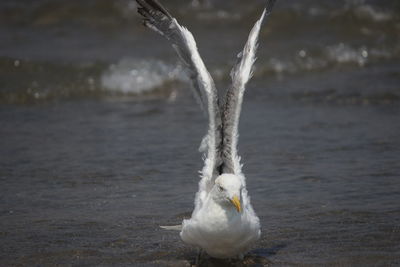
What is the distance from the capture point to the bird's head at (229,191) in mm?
4586

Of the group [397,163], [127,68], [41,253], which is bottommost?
[41,253]

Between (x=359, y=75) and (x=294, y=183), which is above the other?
(x=359, y=75)

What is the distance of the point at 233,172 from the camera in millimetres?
5223

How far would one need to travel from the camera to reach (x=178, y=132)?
8773 millimetres

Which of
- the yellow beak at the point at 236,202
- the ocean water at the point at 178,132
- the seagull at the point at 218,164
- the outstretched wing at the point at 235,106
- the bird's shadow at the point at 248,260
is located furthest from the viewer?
the ocean water at the point at 178,132

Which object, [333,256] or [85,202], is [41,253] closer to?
[85,202]

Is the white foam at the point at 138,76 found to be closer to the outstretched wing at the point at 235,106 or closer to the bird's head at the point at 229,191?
the outstretched wing at the point at 235,106

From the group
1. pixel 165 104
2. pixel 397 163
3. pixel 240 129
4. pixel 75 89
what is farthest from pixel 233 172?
pixel 75 89

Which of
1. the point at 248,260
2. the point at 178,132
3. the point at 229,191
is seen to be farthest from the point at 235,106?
the point at 178,132

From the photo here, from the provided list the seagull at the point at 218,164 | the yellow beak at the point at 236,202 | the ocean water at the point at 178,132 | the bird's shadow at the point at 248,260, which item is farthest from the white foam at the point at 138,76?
the yellow beak at the point at 236,202

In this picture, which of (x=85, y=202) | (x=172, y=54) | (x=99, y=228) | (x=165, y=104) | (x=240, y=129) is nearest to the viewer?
(x=99, y=228)

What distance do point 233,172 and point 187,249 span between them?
0.71m

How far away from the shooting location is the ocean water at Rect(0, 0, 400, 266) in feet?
18.1

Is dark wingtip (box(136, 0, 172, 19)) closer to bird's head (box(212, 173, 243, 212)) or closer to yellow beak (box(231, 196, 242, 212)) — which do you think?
bird's head (box(212, 173, 243, 212))
